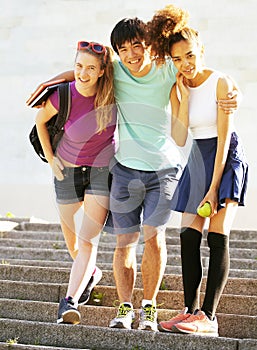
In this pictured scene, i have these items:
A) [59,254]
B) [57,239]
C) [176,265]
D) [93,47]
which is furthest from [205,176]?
[57,239]

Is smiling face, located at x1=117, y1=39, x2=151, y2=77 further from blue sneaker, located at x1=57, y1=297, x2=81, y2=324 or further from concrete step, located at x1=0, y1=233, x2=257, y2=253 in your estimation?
concrete step, located at x1=0, y1=233, x2=257, y2=253

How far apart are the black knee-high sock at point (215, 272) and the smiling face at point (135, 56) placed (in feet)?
2.94

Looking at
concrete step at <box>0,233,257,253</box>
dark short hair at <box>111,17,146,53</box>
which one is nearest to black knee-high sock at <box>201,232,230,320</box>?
dark short hair at <box>111,17,146,53</box>

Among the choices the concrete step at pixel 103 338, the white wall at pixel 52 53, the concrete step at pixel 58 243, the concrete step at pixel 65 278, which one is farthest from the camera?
the white wall at pixel 52 53

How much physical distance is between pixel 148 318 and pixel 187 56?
49.4 inches

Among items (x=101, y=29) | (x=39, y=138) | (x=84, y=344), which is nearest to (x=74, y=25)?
(x=101, y=29)

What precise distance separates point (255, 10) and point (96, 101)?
19.5 feet

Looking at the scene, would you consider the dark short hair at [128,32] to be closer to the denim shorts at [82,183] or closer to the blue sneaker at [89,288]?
the denim shorts at [82,183]

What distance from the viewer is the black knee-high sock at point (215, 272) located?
4.14m

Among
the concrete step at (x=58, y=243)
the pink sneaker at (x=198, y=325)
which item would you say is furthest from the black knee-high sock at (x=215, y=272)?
the concrete step at (x=58, y=243)

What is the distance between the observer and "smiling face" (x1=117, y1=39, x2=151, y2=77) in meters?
4.35

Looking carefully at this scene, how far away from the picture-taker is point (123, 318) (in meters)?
4.33

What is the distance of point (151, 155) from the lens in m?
4.41

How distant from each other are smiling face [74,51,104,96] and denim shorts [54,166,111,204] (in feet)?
1.38
